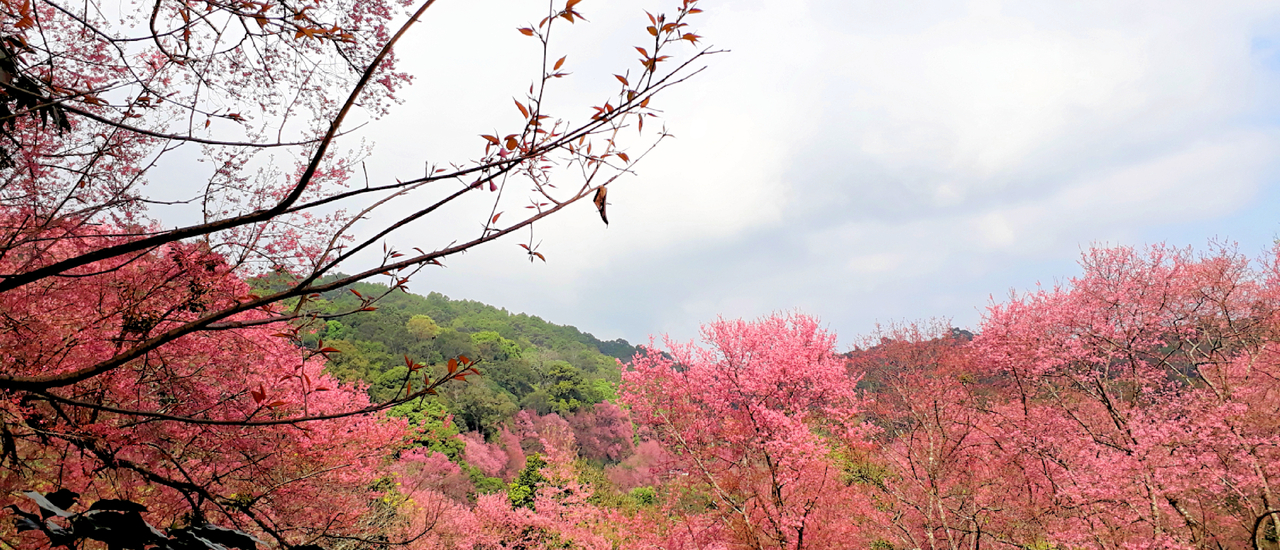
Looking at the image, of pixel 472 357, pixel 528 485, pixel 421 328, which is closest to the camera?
pixel 528 485

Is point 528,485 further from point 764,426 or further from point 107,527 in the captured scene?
point 107,527

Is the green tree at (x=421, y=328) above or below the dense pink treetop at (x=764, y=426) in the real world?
above

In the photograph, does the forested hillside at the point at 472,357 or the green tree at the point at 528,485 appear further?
the forested hillside at the point at 472,357

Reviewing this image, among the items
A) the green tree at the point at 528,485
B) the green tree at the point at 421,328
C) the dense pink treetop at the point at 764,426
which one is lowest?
the green tree at the point at 528,485

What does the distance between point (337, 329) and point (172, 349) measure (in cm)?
2756

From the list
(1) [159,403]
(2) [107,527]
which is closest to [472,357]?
Result: (1) [159,403]

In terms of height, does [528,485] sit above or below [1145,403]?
below

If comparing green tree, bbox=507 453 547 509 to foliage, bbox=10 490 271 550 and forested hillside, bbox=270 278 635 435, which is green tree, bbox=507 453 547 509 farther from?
foliage, bbox=10 490 271 550

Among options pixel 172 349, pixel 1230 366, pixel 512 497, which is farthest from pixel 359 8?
pixel 512 497

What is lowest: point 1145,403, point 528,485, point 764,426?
point 528,485

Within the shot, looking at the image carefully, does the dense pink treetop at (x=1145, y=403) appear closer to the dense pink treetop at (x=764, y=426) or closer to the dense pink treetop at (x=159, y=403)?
the dense pink treetop at (x=764, y=426)

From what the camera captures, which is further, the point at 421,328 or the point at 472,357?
the point at 421,328

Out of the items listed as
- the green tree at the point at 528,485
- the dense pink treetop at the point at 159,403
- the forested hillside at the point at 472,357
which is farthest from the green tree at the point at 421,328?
the dense pink treetop at the point at 159,403

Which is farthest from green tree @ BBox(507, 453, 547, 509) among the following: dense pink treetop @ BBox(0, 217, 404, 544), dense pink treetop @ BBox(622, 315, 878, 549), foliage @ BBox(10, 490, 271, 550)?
foliage @ BBox(10, 490, 271, 550)
